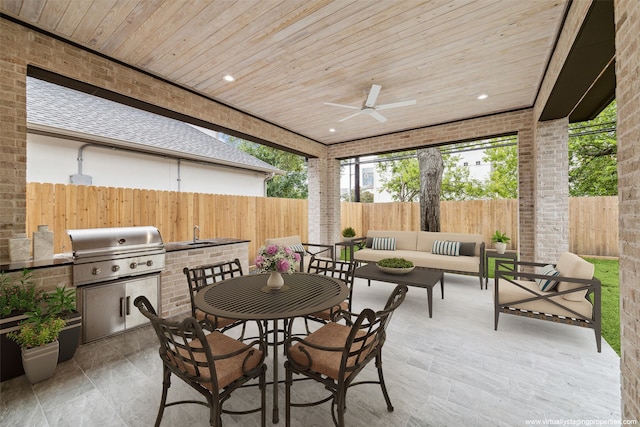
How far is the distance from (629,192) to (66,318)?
14.1 feet

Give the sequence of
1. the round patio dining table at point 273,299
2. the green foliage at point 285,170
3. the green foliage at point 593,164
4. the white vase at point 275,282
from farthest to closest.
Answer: the green foliage at point 285,170, the green foliage at point 593,164, the white vase at point 275,282, the round patio dining table at point 273,299

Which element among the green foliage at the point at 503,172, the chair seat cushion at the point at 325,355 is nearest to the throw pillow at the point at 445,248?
the chair seat cushion at the point at 325,355

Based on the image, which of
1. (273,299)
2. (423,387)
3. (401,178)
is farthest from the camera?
(401,178)

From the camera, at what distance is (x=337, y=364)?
63.7 inches

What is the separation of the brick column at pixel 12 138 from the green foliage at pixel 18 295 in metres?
0.40

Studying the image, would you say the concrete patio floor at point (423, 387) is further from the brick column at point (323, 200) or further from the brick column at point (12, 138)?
the brick column at point (323, 200)

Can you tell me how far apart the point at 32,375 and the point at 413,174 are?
12.9 m

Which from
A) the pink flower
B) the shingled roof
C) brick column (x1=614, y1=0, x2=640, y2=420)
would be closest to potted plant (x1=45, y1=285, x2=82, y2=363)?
the pink flower

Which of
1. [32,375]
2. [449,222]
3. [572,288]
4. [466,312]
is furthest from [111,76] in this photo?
[449,222]

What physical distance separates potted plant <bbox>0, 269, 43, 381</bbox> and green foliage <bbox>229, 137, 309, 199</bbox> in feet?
39.9

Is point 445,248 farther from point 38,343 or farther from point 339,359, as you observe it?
point 38,343

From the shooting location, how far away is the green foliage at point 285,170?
562 inches

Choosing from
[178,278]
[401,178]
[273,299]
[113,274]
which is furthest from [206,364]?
[401,178]

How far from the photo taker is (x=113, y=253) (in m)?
2.96
